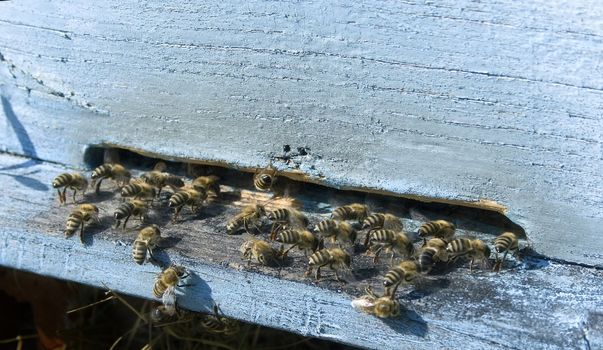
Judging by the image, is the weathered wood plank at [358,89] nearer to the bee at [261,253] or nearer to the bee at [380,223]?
the bee at [380,223]

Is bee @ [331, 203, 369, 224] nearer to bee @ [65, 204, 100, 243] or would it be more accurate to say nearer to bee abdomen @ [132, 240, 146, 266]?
bee abdomen @ [132, 240, 146, 266]

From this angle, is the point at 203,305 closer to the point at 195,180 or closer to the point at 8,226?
the point at 195,180

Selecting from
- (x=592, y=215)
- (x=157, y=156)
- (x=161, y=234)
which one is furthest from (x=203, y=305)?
(x=592, y=215)

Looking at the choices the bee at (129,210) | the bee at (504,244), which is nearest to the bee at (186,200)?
the bee at (129,210)

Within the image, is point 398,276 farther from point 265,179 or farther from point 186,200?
point 186,200

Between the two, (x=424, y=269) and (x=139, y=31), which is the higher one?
(x=139, y=31)

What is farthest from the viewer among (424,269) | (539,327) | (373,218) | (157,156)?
(157,156)

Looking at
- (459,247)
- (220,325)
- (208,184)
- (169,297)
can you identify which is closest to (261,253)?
(169,297)

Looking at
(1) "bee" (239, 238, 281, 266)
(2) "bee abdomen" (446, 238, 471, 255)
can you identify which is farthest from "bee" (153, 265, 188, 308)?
(2) "bee abdomen" (446, 238, 471, 255)
